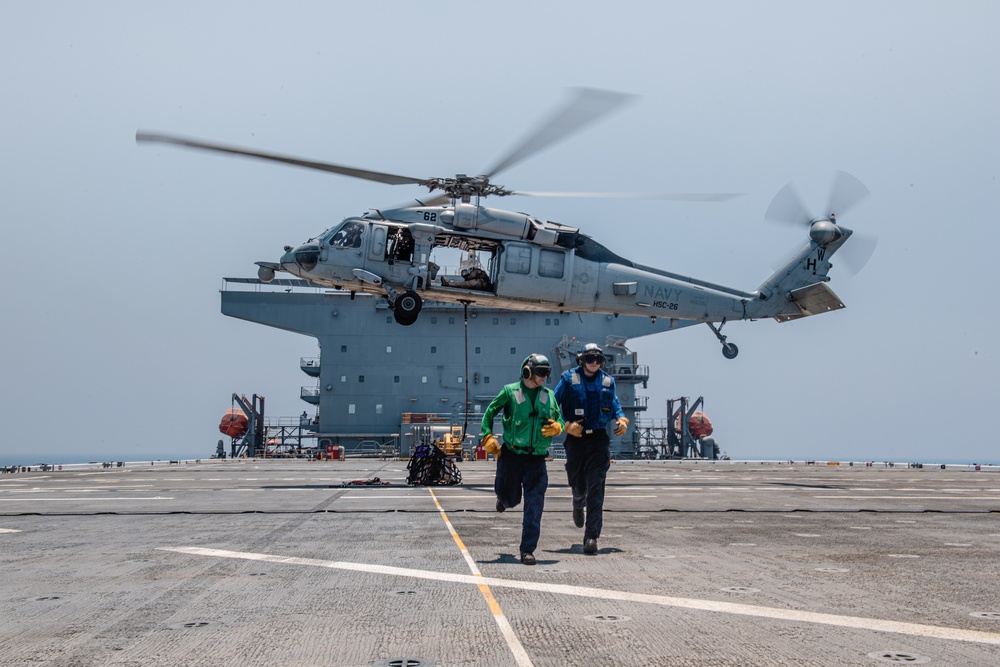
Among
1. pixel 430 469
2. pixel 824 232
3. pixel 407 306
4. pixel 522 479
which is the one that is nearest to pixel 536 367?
pixel 522 479

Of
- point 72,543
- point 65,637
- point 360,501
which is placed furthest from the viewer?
point 360,501

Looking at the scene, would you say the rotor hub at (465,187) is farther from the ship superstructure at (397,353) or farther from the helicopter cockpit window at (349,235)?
the ship superstructure at (397,353)

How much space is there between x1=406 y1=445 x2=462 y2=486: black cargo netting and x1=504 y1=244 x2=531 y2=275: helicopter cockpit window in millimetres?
5411

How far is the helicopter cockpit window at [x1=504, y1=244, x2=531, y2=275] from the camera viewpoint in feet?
73.9

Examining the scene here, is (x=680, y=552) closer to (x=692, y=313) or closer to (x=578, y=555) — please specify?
(x=578, y=555)

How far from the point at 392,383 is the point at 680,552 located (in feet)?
140

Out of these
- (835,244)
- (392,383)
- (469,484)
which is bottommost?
(469,484)

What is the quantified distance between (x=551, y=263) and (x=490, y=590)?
695 inches

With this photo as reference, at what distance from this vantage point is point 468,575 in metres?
6.38

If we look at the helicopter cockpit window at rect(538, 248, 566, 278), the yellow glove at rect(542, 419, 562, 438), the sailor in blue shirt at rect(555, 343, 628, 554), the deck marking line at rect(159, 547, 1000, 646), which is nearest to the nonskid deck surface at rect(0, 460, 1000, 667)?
the deck marking line at rect(159, 547, 1000, 646)

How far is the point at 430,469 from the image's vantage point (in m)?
19.8

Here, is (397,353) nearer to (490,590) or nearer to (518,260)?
(518,260)

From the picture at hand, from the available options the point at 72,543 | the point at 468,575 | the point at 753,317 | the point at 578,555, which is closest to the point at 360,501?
the point at 72,543

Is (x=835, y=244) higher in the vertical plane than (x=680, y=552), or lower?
higher
